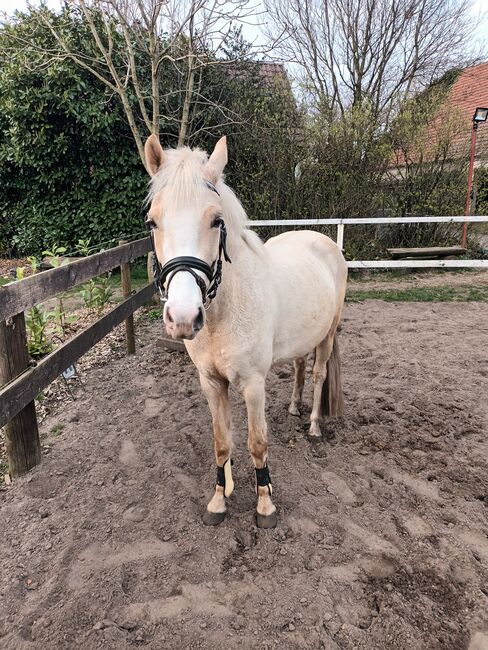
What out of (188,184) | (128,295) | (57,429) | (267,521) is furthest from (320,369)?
(128,295)

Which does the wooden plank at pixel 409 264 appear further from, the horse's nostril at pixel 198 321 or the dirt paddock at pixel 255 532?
the horse's nostril at pixel 198 321

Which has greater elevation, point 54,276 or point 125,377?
point 54,276

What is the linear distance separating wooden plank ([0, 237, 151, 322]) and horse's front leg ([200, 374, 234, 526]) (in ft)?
3.93

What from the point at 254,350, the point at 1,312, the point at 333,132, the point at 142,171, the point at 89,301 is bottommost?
the point at 89,301

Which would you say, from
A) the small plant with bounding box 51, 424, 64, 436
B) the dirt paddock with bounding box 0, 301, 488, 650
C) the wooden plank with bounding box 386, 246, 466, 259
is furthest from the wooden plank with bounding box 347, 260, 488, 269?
the small plant with bounding box 51, 424, 64, 436

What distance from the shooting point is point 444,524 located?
7.10 feet

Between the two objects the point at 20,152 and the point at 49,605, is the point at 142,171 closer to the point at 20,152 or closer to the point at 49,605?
the point at 20,152

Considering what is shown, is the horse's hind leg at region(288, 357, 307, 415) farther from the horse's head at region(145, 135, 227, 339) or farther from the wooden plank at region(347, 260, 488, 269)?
the wooden plank at region(347, 260, 488, 269)

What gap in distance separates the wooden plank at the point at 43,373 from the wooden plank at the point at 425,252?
623cm

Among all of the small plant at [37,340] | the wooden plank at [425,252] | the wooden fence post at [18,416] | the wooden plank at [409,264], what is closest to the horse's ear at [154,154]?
the wooden fence post at [18,416]

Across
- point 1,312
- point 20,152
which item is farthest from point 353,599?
point 20,152

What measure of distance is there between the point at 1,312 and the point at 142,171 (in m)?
7.08

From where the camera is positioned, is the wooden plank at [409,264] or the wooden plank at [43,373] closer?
the wooden plank at [43,373]

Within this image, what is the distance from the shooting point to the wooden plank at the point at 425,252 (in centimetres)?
805
